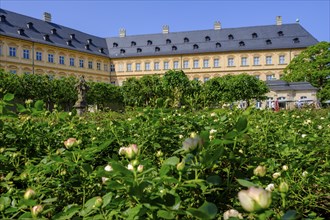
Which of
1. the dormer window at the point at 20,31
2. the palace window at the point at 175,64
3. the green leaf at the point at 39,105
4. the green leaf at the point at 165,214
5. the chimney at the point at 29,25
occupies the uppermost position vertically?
the chimney at the point at 29,25

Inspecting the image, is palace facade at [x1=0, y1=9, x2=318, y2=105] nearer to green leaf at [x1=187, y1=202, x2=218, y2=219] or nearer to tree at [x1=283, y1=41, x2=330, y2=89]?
tree at [x1=283, y1=41, x2=330, y2=89]

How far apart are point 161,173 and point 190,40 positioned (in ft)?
154

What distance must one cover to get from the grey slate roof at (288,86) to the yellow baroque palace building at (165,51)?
10.6 metres

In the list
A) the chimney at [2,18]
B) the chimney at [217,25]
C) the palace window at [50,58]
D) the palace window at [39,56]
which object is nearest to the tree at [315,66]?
the chimney at [217,25]

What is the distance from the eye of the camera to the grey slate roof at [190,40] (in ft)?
139

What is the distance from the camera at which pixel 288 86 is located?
32.1 meters

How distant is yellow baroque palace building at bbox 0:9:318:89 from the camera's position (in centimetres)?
4044

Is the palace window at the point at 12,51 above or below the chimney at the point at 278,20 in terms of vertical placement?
below

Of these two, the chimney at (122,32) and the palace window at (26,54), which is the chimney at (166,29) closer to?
the chimney at (122,32)

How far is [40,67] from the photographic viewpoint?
1544 inches

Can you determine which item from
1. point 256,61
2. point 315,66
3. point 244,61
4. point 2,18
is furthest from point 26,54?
point 315,66

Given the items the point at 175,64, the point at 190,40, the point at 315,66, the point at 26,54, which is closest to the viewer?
the point at 315,66

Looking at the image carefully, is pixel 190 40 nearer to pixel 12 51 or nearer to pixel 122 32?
pixel 122 32

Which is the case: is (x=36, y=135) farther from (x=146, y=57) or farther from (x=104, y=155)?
(x=146, y=57)
